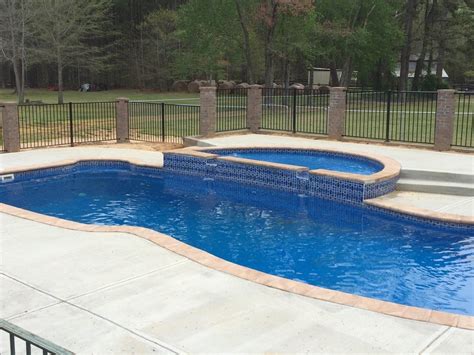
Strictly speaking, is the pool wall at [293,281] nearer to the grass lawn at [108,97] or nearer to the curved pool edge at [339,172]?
the curved pool edge at [339,172]

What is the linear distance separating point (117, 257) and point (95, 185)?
6446 millimetres

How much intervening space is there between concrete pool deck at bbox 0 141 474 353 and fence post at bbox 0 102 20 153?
9033 millimetres

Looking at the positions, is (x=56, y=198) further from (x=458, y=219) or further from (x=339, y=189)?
(x=458, y=219)

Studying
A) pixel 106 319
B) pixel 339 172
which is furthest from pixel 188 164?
pixel 106 319

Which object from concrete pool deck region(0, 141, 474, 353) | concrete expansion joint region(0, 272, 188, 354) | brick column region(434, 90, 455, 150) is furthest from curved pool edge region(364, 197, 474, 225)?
concrete expansion joint region(0, 272, 188, 354)

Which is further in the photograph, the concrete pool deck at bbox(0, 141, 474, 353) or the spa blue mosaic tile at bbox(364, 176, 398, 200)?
the spa blue mosaic tile at bbox(364, 176, 398, 200)

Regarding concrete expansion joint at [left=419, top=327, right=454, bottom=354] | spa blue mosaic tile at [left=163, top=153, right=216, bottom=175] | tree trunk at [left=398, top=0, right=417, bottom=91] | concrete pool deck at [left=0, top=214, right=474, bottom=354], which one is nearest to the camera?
concrete expansion joint at [left=419, top=327, right=454, bottom=354]

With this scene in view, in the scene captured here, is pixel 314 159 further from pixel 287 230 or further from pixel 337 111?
pixel 287 230

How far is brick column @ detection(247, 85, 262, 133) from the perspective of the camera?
62.0 feet

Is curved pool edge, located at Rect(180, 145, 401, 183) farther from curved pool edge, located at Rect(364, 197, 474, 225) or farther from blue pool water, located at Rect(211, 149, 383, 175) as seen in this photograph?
curved pool edge, located at Rect(364, 197, 474, 225)

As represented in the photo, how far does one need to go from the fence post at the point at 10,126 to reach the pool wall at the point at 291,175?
4616 mm

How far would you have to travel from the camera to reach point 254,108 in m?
19.0

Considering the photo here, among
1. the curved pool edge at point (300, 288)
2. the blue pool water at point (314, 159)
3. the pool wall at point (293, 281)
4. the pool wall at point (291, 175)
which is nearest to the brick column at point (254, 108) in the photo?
the blue pool water at point (314, 159)

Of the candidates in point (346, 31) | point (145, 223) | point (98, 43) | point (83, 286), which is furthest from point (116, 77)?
point (83, 286)
